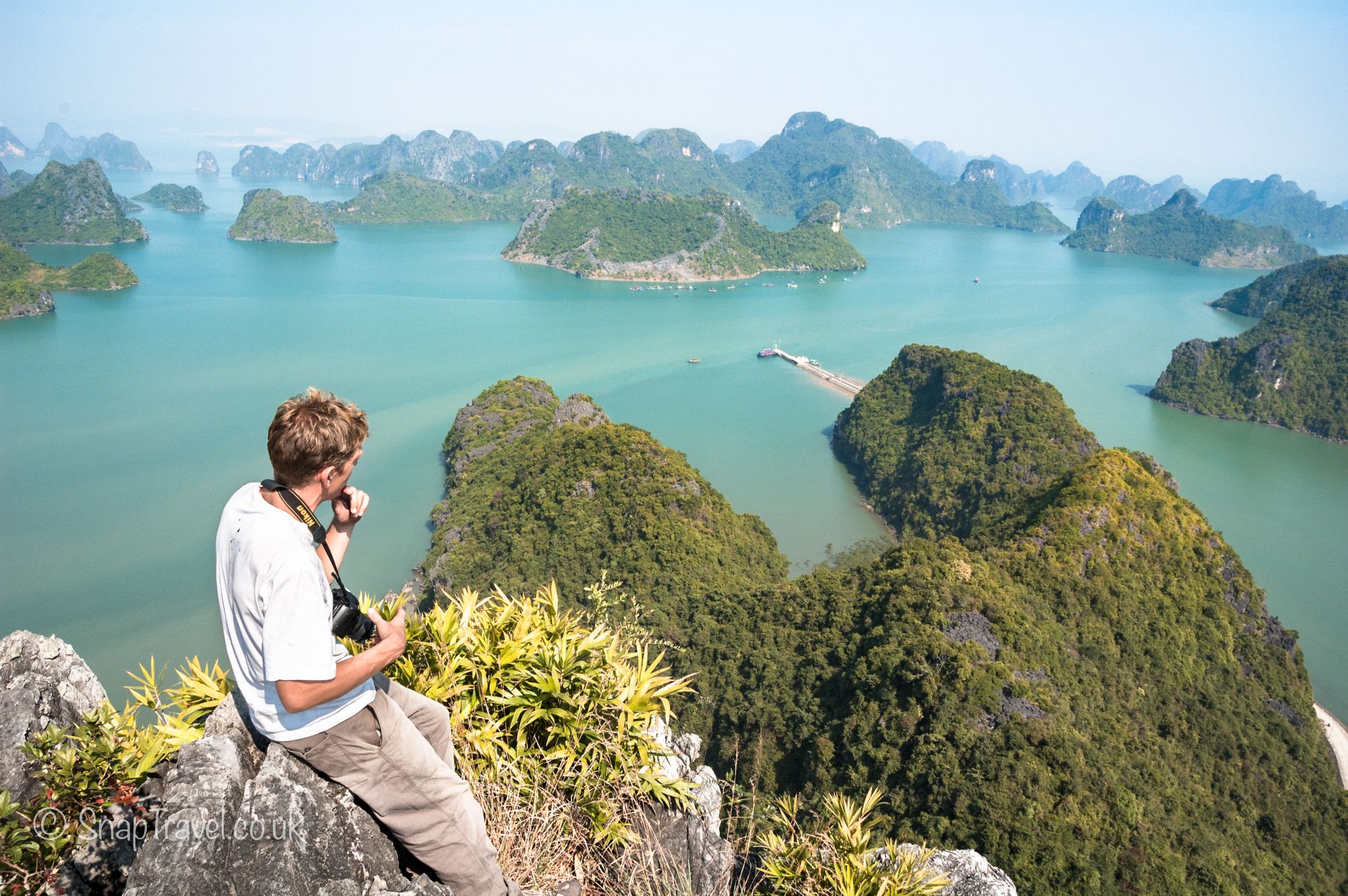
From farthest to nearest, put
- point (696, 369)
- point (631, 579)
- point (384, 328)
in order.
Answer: point (384, 328) < point (696, 369) < point (631, 579)

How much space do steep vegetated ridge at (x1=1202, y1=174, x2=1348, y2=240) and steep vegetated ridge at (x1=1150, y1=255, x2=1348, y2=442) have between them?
122 meters

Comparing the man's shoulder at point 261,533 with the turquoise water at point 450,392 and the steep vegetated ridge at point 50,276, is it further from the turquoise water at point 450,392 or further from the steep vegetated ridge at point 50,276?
the steep vegetated ridge at point 50,276

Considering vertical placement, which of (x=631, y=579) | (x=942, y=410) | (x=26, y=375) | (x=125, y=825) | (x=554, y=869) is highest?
(x=125, y=825)

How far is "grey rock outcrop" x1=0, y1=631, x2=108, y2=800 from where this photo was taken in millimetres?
2883

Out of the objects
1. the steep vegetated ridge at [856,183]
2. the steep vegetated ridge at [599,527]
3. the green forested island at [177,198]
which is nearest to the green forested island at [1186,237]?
the steep vegetated ridge at [856,183]

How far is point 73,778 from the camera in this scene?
257cm

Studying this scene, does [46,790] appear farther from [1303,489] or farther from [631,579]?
[1303,489]

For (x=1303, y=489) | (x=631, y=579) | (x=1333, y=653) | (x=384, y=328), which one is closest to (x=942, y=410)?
(x=1333, y=653)

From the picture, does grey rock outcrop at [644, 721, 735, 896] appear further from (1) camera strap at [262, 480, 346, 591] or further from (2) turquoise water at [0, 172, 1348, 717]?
(2) turquoise water at [0, 172, 1348, 717]

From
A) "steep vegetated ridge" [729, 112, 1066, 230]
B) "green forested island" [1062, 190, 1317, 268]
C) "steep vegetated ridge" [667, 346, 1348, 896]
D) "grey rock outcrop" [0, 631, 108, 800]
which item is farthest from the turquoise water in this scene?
"steep vegetated ridge" [729, 112, 1066, 230]

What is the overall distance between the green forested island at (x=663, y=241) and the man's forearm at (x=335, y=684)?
248 ft

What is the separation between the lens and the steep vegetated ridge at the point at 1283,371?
40.4 metres

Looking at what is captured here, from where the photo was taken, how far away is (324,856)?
93.7 inches

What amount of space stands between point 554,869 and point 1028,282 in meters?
88.6
